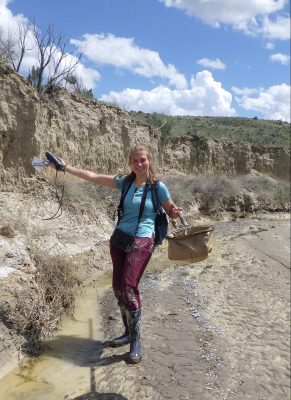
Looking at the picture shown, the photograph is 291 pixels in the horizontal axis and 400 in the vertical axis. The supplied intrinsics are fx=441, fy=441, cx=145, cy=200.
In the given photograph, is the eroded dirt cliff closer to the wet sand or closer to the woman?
the wet sand

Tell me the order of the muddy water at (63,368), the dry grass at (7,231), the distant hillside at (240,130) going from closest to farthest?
the muddy water at (63,368)
the dry grass at (7,231)
the distant hillside at (240,130)

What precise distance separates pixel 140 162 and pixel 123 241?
82 centimetres

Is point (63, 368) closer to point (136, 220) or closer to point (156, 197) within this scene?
point (136, 220)

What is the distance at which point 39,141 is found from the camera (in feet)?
37.1

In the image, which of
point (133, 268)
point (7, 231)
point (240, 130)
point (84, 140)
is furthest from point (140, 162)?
point (240, 130)

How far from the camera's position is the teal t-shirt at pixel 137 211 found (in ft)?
14.6

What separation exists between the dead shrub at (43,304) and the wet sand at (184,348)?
214 mm

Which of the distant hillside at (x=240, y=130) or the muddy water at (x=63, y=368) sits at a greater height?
the distant hillside at (x=240, y=130)

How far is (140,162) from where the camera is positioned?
4.44 metres

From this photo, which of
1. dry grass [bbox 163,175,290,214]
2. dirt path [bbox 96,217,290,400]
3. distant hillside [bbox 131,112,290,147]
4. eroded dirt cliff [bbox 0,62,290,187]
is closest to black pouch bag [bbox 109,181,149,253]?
dirt path [bbox 96,217,290,400]

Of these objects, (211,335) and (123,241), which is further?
(211,335)

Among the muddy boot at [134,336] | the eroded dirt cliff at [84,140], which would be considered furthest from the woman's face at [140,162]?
the eroded dirt cliff at [84,140]

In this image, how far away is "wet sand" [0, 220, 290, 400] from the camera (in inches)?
178

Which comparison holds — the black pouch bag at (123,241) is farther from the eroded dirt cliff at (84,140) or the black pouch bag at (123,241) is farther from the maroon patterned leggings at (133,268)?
the eroded dirt cliff at (84,140)
